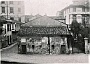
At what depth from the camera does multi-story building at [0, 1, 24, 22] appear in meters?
18.7

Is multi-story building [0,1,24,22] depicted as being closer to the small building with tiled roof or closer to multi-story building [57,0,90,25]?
multi-story building [57,0,90,25]

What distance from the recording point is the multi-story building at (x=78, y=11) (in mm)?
17953

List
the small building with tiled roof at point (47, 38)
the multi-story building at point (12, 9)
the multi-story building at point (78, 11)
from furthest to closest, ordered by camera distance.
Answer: the multi-story building at point (12, 9) < the multi-story building at point (78, 11) < the small building with tiled roof at point (47, 38)

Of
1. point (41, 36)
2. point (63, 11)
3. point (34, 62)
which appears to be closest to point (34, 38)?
point (41, 36)

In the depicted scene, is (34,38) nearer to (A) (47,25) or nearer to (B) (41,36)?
(B) (41,36)

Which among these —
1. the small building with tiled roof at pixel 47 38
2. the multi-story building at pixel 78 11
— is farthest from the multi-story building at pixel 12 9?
the small building with tiled roof at pixel 47 38

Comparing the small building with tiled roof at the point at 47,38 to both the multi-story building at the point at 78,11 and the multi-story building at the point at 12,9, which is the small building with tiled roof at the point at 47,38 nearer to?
the multi-story building at the point at 78,11

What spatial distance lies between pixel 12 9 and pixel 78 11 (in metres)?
7.46

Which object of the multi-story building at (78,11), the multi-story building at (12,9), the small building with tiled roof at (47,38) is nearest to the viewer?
the small building with tiled roof at (47,38)

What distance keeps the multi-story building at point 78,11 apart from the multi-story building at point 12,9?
5282 millimetres

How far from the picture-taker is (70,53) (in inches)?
508

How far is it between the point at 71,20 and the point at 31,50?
672cm

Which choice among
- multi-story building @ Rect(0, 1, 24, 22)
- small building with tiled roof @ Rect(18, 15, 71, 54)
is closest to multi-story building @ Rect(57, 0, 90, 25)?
small building with tiled roof @ Rect(18, 15, 71, 54)

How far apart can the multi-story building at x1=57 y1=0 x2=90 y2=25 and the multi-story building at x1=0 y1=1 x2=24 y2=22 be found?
5.28m
